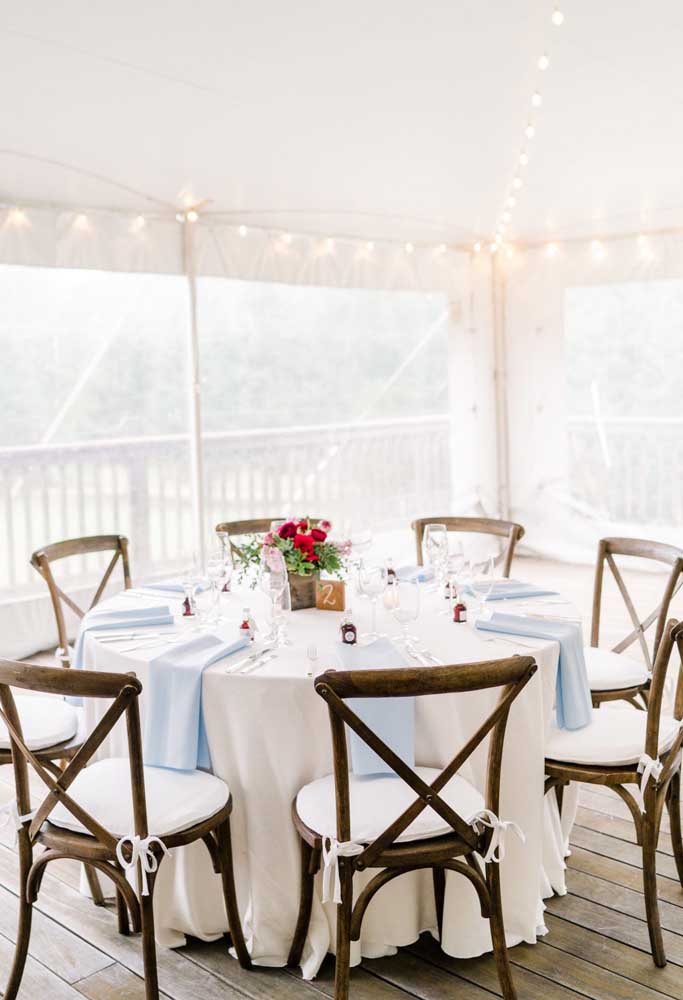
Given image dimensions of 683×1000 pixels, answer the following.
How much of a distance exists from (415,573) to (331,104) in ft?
7.76

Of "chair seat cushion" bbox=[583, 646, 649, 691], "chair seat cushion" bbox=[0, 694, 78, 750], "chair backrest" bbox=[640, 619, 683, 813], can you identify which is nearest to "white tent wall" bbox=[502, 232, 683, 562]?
"chair seat cushion" bbox=[583, 646, 649, 691]

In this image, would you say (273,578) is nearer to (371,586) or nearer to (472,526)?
(371,586)

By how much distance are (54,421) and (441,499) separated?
3228 millimetres

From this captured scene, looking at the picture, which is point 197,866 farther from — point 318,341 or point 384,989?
point 318,341

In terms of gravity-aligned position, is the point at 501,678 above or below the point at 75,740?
above

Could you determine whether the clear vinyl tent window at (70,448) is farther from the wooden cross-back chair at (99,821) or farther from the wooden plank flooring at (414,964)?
the wooden cross-back chair at (99,821)

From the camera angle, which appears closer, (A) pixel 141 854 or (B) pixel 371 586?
(A) pixel 141 854

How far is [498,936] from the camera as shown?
7.88 feet

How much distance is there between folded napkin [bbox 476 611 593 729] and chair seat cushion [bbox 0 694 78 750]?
1.27 metres

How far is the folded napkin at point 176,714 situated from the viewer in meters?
2.60

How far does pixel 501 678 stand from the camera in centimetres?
222

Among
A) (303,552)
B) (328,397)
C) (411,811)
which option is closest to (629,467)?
(328,397)

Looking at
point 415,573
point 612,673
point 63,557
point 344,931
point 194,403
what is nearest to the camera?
point 344,931

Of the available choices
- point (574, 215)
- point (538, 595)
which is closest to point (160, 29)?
point (538, 595)
